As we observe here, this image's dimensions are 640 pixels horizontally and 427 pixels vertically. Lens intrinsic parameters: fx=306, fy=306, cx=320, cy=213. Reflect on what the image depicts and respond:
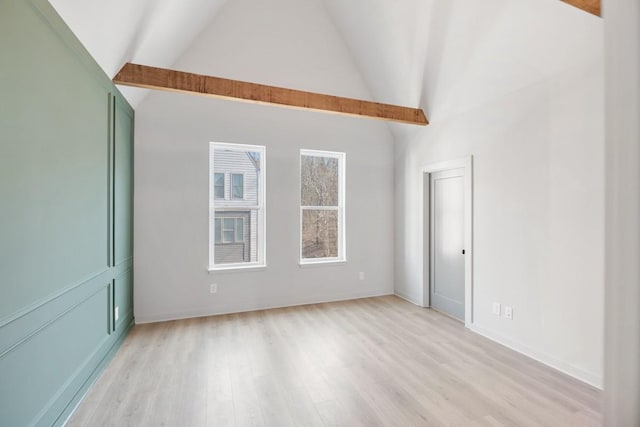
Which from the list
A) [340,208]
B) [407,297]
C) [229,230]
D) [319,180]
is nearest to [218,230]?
[229,230]

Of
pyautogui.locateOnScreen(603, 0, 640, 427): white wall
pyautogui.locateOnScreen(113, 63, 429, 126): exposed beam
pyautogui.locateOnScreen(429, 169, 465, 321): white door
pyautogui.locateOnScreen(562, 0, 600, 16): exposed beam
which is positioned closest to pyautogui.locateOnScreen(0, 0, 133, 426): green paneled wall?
pyautogui.locateOnScreen(113, 63, 429, 126): exposed beam

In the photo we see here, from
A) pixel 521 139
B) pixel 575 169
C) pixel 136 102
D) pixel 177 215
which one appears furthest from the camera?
pixel 177 215

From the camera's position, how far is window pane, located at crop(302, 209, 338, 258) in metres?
4.62

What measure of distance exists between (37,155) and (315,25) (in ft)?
12.0

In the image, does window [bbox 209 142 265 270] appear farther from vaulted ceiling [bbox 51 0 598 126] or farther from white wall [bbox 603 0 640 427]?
white wall [bbox 603 0 640 427]

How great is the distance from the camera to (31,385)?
66.0 inches

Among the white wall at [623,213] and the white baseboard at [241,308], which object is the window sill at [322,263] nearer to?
the white baseboard at [241,308]

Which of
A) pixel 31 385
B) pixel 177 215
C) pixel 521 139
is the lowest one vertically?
pixel 31 385

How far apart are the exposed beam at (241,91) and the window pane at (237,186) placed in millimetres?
1325

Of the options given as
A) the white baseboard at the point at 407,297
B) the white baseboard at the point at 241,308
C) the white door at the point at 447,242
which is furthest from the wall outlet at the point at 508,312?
the white baseboard at the point at 241,308

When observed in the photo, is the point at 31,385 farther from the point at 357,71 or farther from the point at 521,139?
the point at 357,71

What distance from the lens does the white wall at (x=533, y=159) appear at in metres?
2.43

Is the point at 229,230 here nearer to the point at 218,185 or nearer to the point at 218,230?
the point at 218,230

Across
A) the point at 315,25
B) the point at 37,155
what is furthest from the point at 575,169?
the point at 37,155
